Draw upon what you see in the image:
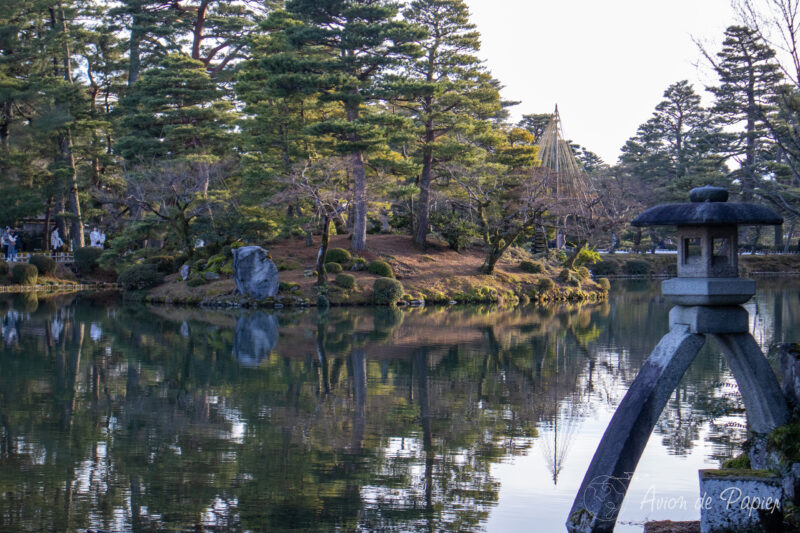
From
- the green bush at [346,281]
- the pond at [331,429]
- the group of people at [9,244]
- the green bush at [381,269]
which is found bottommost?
the pond at [331,429]

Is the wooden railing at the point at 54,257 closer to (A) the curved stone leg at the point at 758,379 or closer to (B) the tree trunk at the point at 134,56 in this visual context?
(B) the tree trunk at the point at 134,56

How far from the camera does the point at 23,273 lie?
29703 mm

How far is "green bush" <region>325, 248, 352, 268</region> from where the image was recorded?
83.4ft

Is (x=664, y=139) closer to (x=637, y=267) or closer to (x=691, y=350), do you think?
(x=637, y=267)

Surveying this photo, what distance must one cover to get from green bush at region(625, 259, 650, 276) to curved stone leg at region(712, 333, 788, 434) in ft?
124

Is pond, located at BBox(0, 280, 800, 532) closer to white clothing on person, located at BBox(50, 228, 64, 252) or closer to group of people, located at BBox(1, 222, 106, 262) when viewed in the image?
group of people, located at BBox(1, 222, 106, 262)

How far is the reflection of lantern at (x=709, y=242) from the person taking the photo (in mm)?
4852

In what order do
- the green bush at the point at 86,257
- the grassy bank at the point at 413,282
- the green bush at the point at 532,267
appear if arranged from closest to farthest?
the grassy bank at the point at 413,282 → the green bush at the point at 532,267 → the green bush at the point at 86,257

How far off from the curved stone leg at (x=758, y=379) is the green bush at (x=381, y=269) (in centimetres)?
1992

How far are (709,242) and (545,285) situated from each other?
22166 mm

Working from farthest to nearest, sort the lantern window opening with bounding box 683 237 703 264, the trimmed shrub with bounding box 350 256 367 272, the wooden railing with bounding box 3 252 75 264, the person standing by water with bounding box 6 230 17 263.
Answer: the wooden railing with bounding box 3 252 75 264 → the person standing by water with bounding box 6 230 17 263 → the trimmed shrub with bounding box 350 256 367 272 → the lantern window opening with bounding box 683 237 703 264

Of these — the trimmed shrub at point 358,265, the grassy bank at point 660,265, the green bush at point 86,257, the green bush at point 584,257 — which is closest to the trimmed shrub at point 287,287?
the trimmed shrub at point 358,265

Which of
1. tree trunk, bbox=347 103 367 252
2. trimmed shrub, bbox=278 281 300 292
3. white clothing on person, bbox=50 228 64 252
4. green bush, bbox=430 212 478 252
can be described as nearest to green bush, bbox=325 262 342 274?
trimmed shrub, bbox=278 281 300 292

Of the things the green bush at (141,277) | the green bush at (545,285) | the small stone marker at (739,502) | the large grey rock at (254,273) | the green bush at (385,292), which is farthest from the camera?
the green bush at (545,285)
